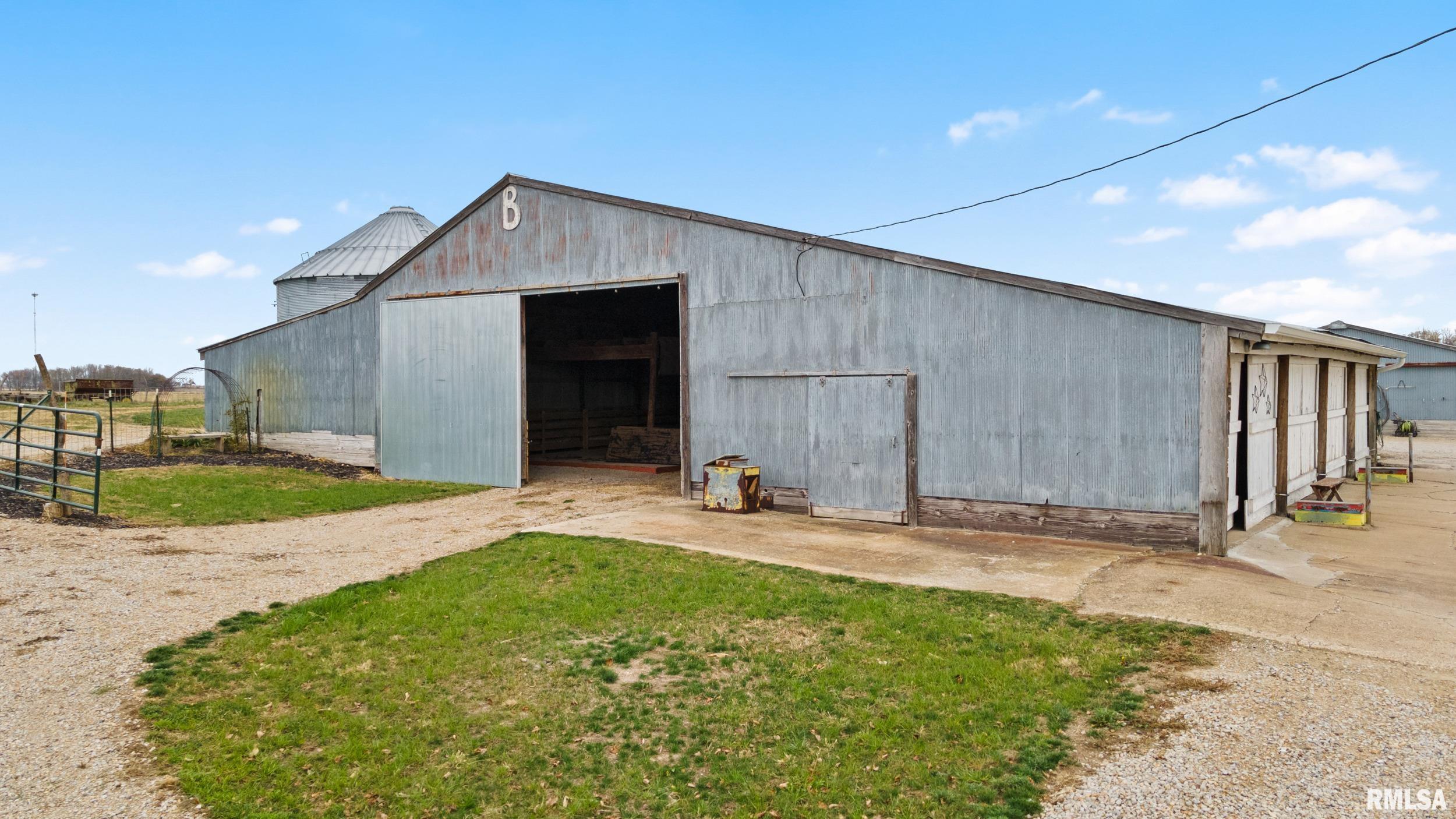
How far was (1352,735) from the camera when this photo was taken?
477cm

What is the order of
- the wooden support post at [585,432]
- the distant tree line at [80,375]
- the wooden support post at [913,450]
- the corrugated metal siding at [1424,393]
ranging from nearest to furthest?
the wooden support post at [913,450] → the wooden support post at [585,432] → the corrugated metal siding at [1424,393] → the distant tree line at [80,375]

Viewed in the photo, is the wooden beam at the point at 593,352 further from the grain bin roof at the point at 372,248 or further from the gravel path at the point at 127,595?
the grain bin roof at the point at 372,248

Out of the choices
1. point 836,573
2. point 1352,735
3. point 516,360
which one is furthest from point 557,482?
point 1352,735

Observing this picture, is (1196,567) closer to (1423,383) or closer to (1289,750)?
(1289,750)

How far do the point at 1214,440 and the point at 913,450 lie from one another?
3.67m

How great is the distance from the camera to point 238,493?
581 inches

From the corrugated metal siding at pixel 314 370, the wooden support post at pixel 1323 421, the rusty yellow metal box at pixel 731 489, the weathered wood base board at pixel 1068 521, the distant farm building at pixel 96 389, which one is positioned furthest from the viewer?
the distant farm building at pixel 96 389

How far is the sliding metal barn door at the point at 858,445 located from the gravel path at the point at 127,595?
3363 millimetres

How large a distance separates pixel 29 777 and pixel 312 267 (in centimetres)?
2977

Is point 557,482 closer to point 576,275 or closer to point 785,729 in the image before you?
point 576,275

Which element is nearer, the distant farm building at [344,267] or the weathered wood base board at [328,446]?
the weathered wood base board at [328,446]

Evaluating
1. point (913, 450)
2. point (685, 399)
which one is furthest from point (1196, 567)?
point (685, 399)

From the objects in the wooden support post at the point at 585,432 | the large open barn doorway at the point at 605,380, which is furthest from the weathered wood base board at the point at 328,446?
the wooden support post at the point at 585,432

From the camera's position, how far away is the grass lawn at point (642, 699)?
4.46m
